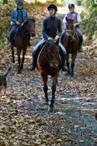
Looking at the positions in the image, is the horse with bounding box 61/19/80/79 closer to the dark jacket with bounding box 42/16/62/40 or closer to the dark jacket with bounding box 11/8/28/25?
the dark jacket with bounding box 11/8/28/25

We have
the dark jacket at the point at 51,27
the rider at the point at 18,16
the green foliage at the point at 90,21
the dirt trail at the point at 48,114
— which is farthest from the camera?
the green foliage at the point at 90,21

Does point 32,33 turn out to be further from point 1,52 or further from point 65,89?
point 1,52

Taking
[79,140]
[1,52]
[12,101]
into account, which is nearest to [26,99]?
[12,101]

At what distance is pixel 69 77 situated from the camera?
13828mm

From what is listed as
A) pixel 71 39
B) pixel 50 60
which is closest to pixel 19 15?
pixel 71 39

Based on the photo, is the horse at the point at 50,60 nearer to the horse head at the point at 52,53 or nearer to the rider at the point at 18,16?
the horse head at the point at 52,53

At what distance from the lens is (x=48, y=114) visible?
29.3ft

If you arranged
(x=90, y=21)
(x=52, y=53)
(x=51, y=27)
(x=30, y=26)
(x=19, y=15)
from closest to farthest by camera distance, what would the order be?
(x=52, y=53), (x=51, y=27), (x=30, y=26), (x=19, y=15), (x=90, y=21)

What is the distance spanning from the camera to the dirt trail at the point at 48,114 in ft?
23.3

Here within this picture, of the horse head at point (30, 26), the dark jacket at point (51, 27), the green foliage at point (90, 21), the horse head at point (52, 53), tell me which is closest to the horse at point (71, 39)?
the horse head at point (30, 26)

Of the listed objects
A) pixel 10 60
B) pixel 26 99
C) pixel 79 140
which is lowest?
pixel 10 60

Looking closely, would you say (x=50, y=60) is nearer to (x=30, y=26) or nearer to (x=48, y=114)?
(x=48, y=114)

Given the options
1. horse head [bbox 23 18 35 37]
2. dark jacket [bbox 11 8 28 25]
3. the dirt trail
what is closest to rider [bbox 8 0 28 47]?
dark jacket [bbox 11 8 28 25]

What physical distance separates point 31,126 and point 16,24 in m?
7.42
